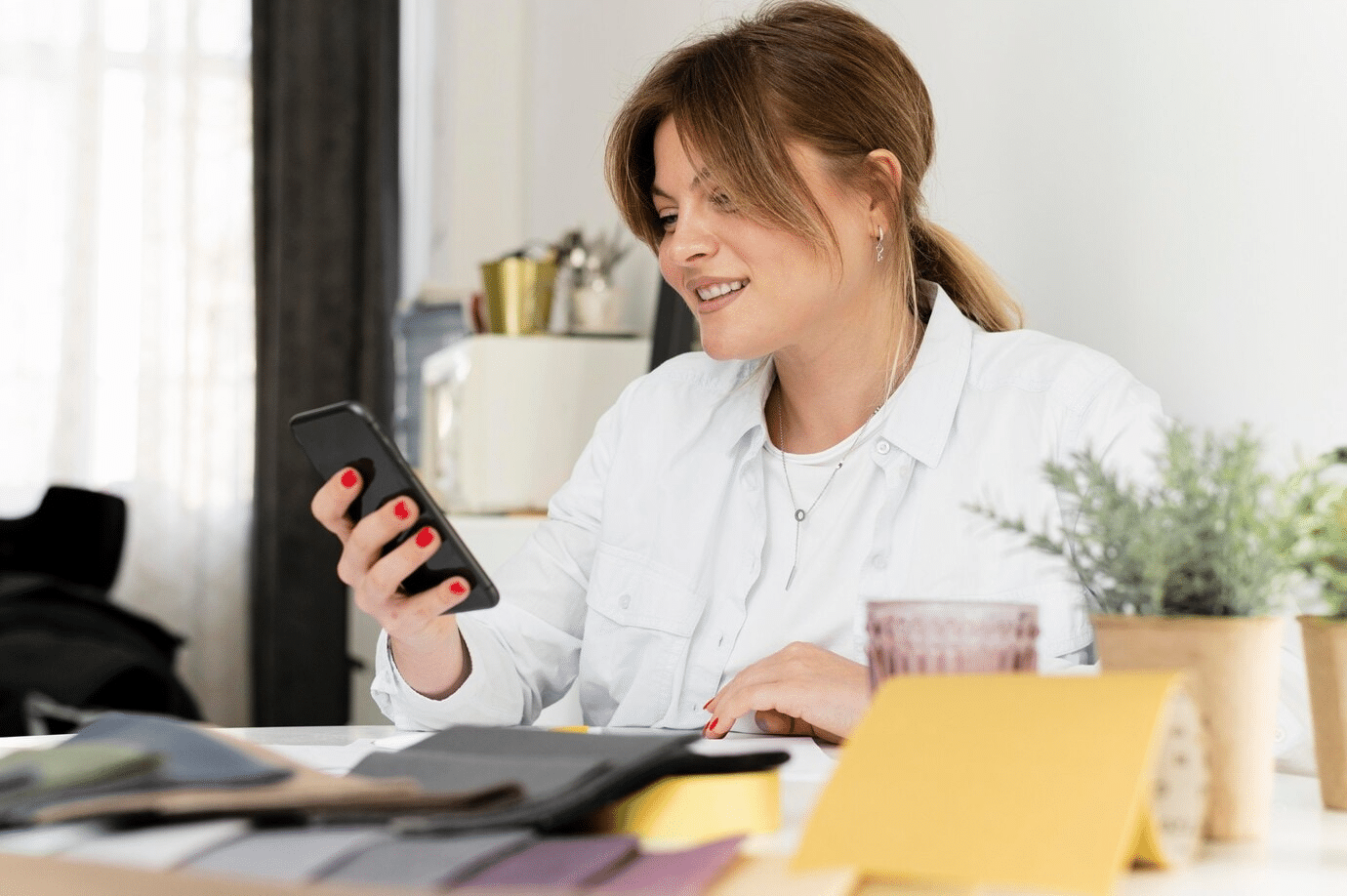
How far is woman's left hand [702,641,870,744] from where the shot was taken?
41.5 inches

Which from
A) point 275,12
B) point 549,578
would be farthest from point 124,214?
point 549,578

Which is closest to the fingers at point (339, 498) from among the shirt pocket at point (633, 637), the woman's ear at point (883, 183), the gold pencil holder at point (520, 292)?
the shirt pocket at point (633, 637)

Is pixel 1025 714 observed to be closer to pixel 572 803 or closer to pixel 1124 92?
pixel 572 803

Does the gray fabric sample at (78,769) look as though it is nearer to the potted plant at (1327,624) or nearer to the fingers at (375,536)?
the fingers at (375,536)

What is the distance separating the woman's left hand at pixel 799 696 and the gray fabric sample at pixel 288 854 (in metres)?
0.57

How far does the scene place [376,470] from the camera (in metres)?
0.97

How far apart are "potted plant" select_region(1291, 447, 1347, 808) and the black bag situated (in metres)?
2.72

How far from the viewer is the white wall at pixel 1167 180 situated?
→ 1146mm

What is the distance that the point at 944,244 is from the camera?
1531 mm

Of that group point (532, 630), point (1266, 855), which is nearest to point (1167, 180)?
point (532, 630)

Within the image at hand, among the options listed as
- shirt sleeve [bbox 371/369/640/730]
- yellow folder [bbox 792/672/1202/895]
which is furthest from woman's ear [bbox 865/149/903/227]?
yellow folder [bbox 792/672/1202/895]

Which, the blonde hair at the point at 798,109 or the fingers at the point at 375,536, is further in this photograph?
the blonde hair at the point at 798,109

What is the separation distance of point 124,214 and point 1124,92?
344 cm

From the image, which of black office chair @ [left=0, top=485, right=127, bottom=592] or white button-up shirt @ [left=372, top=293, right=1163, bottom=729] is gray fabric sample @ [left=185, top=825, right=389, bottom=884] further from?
black office chair @ [left=0, top=485, right=127, bottom=592]
